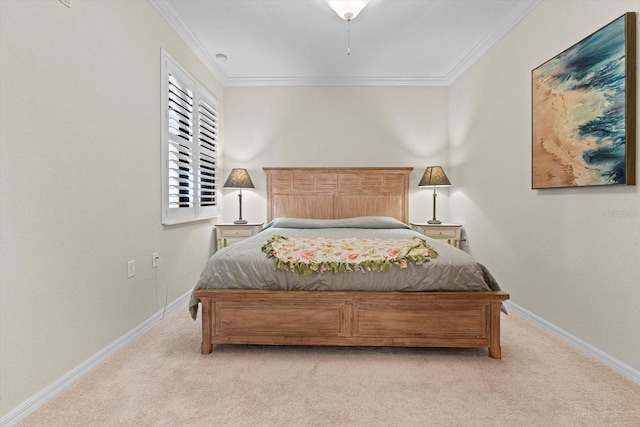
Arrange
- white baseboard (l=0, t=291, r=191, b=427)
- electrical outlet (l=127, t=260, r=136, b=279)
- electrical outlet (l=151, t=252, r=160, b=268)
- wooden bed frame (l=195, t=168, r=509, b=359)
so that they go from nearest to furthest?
→ white baseboard (l=0, t=291, r=191, b=427)
wooden bed frame (l=195, t=168, r=509, b=359)
electrical outlet (l=127, t=260, r=136, b=279)
electrical outlet (l=151, t=252, r=160, b=268)

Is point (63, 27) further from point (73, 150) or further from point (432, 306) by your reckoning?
point (432, 306)

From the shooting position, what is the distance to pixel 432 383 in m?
1.69

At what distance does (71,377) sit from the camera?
5.48ft

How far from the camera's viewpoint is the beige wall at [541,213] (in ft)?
6.03

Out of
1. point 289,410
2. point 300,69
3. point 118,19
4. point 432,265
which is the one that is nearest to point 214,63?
point 300,69

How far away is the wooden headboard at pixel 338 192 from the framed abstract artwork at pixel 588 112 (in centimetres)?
180

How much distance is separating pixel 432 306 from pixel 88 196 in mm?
2183

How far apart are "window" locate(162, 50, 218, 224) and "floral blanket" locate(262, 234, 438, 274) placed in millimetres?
1241

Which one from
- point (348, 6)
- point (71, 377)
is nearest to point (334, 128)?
point (348, 6)

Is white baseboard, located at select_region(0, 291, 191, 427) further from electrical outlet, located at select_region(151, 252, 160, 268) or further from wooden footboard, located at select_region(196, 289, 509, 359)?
wooden footboard, located at select_region(196, 289, 509, 359)

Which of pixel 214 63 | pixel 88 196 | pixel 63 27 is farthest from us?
pixel 214 63

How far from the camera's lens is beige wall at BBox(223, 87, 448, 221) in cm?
419

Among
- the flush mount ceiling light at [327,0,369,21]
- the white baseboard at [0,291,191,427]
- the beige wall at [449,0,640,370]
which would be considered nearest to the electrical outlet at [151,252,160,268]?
the white baseboard at [0,291,191,427]

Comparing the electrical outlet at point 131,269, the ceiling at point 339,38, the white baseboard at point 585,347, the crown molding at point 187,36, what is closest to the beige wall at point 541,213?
the white baseboard at point 585,347
